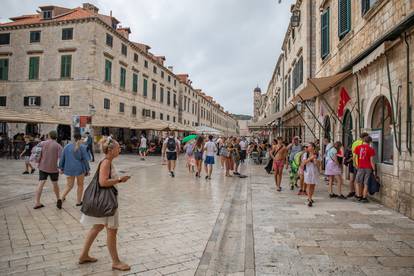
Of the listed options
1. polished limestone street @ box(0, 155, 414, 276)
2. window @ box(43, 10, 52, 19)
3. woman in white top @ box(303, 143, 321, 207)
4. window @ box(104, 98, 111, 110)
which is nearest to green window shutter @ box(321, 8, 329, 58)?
woman in white top @ box(303, 143, 321, 207)

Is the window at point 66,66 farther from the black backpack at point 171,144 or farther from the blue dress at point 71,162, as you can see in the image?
the blue dress at point 71,162

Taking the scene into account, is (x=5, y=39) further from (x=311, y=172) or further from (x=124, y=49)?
(x=311, y=172)

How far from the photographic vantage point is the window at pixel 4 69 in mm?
25234

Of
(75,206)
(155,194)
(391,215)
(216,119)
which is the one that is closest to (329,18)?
(391,215)

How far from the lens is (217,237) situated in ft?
14.7

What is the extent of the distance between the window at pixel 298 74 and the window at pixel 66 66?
17.7 metres

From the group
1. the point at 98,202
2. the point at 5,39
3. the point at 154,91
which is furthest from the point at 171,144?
the point at 154,91

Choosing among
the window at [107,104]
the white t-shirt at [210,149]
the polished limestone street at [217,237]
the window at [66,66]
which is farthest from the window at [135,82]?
the polished limestone street at [217,237]

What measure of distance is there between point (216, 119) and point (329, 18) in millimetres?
65443

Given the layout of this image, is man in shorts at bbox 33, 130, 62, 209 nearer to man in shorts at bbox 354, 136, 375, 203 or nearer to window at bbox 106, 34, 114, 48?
man in shorts at bbox 354, 136, 375, 203

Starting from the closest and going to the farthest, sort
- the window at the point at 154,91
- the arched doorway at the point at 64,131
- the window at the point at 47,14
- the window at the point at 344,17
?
the window at the point at 344,17, the arched doorway at the point at 64,131, the window at the point at 47,14, the window at the point at 154,91

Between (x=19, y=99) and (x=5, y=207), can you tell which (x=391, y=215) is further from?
(x=19, y=99)

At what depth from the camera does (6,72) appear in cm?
2528

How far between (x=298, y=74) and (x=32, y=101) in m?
21.5
